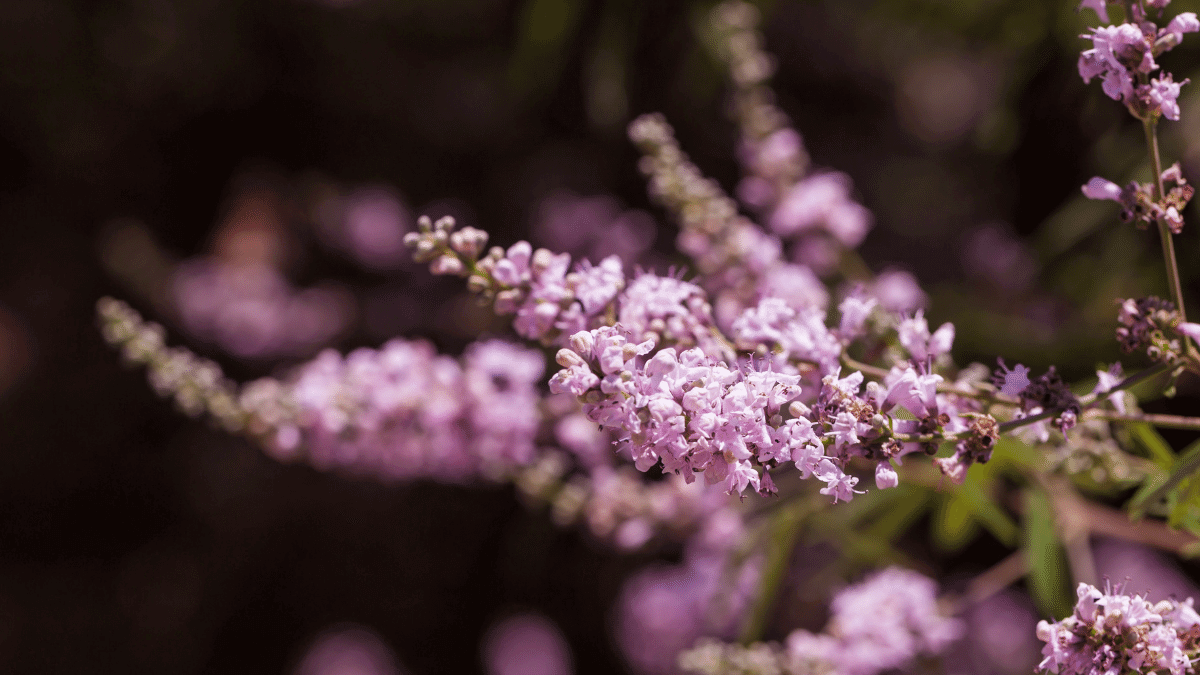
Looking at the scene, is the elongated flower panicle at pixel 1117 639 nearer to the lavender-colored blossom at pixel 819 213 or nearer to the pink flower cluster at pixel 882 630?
the pink flower cluster at pixel 882 630

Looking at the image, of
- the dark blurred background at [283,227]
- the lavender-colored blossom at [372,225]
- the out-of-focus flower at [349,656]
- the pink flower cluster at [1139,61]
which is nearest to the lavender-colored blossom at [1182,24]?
the pink flower cluster at [1139,61]

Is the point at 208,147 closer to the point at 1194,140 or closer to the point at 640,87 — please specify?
the point at 640,87

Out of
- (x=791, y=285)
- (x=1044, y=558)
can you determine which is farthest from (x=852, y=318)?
(x=1044, y=558)

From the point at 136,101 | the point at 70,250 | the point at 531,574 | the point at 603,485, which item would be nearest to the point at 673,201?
the point at 603,485

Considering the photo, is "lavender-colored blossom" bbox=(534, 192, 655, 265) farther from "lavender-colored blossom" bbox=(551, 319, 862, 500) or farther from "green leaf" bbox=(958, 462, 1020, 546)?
"lavender-colored blossom" bbox=(551, 319, 862, 500)

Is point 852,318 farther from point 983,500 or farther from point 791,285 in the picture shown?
point 983,500

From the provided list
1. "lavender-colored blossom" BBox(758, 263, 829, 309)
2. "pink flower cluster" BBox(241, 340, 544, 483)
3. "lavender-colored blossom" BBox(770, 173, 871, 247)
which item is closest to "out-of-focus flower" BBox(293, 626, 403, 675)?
"pink flower cluster" BBox(241, 340, 544, 483)

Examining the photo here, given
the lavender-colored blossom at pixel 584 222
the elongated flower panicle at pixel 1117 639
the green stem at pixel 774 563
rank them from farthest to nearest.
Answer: the lavender-colored blossom at pixel 584 222, the green stem at pixel 774 563, the elongated flower panicle at pixel 1117 639
